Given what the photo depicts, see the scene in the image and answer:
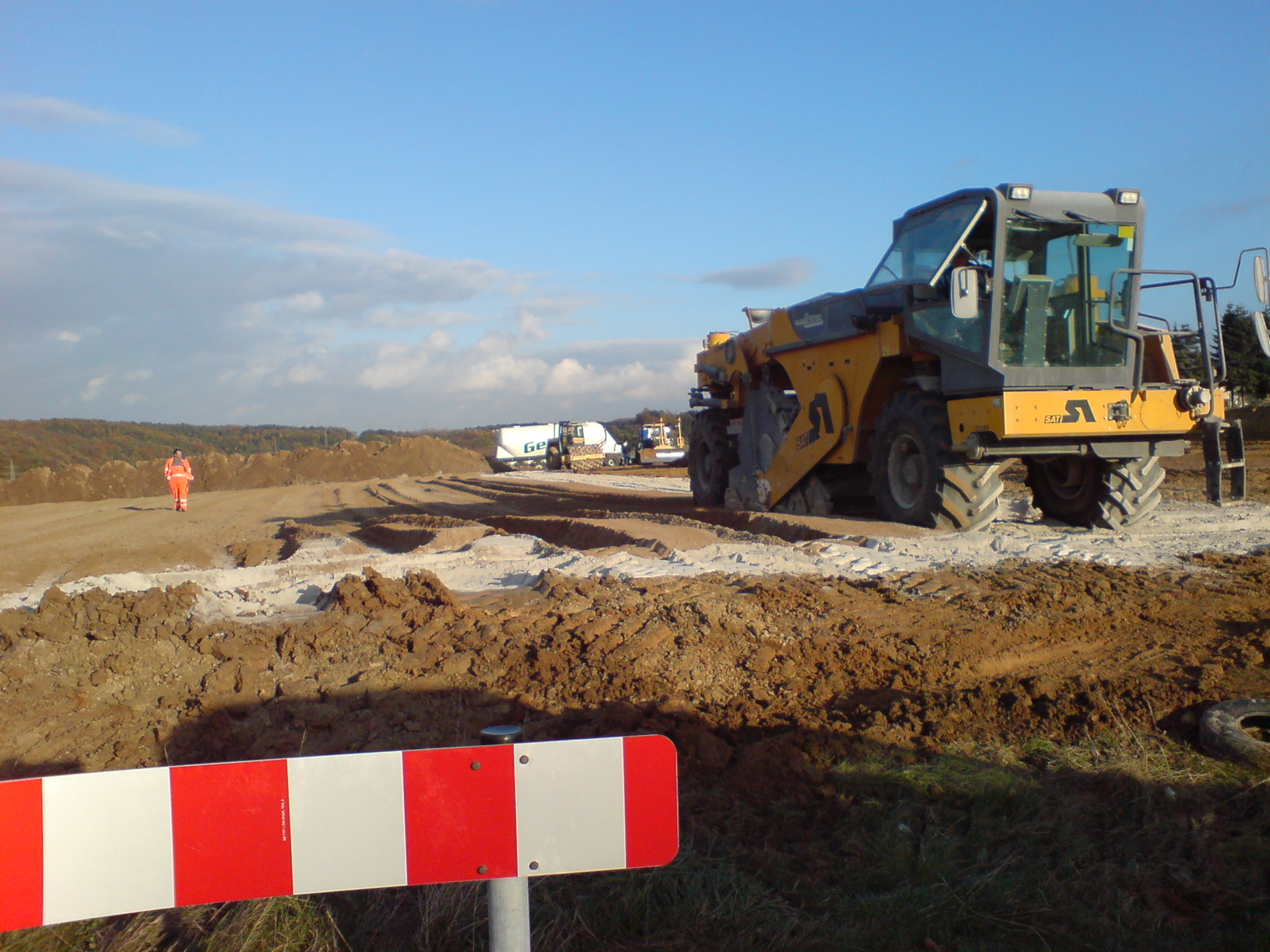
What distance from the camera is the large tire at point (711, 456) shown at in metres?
14.7

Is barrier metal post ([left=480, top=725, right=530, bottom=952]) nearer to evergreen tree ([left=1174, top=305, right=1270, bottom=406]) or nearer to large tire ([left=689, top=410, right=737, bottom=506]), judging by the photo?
large tire ([left=689, top=410, right=737, bottom=506])

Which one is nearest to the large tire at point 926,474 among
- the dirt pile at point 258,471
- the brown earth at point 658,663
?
the brown earth at point 658,663

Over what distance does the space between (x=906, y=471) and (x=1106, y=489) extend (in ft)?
6.43

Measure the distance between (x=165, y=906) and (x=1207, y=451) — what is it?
9.27 m

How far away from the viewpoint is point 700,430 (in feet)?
50.4

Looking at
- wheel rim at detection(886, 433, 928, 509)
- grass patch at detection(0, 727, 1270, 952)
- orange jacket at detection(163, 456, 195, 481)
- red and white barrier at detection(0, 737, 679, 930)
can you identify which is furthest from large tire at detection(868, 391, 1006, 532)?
orange jacket at detection(163, 456, 195, 481)

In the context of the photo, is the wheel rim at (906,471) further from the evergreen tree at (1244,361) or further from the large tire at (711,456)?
the evergreen tree at (1244,361)

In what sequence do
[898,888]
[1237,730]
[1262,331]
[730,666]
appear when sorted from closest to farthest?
[898,888] < [1237,730] < [730,666] < [1262,331]

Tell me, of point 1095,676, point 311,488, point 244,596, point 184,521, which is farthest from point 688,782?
point 311,488

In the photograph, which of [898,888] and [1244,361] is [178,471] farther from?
[1244,361]

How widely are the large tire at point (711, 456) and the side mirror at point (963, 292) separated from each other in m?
6.51

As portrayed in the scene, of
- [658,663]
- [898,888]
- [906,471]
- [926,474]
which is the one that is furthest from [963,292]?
[898,888]

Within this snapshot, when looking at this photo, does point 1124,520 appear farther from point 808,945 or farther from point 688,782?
point 808,945

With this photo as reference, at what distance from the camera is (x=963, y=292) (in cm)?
837
